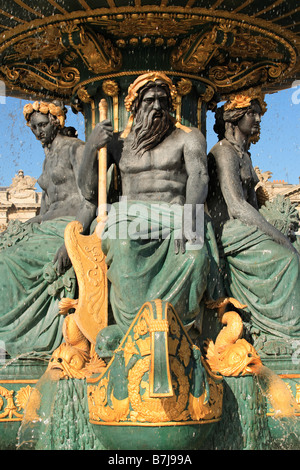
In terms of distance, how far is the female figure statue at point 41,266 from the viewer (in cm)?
785

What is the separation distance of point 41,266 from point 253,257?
1.94 m

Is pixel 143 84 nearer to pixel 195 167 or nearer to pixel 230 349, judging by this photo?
pixel 195 167

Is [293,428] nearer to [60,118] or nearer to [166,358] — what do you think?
[166,358]

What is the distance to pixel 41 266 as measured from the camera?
8.05 meters

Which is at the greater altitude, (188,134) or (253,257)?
(188,134)

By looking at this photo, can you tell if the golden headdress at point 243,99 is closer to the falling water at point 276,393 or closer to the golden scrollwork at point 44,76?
the golden scrollwork at point 44,76

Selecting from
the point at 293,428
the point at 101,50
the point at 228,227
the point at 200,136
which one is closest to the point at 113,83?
the point at 101,50

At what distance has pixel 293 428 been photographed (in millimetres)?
7336

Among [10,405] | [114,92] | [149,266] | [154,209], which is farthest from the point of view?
[114,92]

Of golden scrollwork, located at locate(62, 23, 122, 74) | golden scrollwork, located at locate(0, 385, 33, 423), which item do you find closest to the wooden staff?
golden scrollwork, located at locate(62, 23, 122, 74)

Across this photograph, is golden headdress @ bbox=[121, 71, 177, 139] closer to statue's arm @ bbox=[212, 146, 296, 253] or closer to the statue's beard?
the statue's beard

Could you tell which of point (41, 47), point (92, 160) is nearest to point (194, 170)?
point (92, 160)

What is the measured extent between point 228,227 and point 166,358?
2.05 m

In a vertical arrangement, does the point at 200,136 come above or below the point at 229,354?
above
